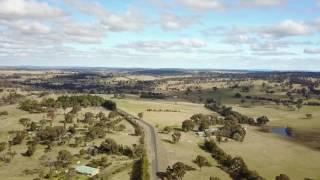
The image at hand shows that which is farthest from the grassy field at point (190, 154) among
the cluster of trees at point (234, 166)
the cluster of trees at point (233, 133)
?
the cluster of trees at point (233, 133)

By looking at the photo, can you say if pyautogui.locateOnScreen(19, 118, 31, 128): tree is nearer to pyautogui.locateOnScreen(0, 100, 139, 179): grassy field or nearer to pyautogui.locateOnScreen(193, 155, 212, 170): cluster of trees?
pyautogui.locateOnScreen(0, 100, 139, 179): grassy field


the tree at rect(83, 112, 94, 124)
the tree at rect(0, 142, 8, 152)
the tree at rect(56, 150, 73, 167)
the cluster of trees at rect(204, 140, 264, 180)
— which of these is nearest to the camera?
the cluster of trees at rect(204, 140, 264, 180)

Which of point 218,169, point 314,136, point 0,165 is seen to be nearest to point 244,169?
point 218,169

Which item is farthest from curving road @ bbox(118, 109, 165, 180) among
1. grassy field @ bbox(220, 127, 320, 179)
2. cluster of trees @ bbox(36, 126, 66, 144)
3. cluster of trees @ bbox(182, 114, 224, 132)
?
cluster of trees @ bbox(36, 126, 66, 144)

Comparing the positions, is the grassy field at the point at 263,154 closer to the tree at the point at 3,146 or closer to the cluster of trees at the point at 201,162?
the cluster of trees at the point at 201,162

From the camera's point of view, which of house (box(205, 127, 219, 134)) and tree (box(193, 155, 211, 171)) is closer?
tree (box(193, 155, 211, 171))

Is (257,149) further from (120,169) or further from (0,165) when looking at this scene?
(0,165)
